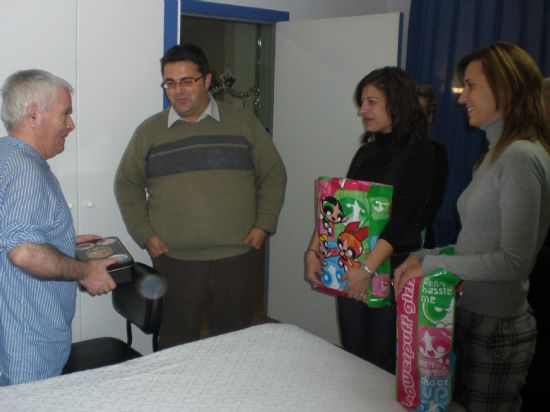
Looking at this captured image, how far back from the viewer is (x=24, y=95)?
1.71 meters

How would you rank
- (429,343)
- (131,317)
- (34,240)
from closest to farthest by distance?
(429,343), (34,240), (131,317)

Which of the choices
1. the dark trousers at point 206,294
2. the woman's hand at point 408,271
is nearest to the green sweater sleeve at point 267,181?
the dark trousers at point 206,294

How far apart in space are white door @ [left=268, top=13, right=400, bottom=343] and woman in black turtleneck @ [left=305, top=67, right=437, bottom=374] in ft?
3.37

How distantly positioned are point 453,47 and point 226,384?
2656 mm

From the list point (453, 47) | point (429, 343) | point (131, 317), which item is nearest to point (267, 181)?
point (131, 317)

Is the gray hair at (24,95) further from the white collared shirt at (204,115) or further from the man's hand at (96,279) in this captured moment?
the white collared shirt at (204,115)

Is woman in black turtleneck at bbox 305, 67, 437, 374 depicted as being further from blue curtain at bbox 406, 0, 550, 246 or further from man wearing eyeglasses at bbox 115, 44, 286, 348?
blue curtain at bbox 406, 0, 550, 246

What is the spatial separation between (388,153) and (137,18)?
4.46 ft

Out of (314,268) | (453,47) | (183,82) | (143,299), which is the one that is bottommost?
(143,299)

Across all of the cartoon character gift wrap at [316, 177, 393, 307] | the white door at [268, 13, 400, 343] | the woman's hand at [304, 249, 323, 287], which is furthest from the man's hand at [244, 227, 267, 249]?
the white door at [268, 13, 400, 343]

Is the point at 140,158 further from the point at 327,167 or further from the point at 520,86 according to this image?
the point at 520,86

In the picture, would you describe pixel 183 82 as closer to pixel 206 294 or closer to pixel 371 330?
pixel 206 294

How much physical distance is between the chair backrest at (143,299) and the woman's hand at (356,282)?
0.70m

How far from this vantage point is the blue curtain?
3.10 metres
